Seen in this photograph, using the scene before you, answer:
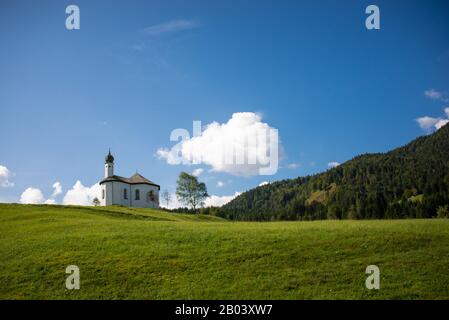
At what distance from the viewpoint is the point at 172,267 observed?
2734cm

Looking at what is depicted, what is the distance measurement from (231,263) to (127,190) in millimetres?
77973

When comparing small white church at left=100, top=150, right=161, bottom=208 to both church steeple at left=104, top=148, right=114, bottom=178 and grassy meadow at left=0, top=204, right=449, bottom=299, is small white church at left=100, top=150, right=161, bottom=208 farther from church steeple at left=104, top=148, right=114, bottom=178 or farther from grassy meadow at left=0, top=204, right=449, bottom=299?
grassy meadow at left=0, top=204, right=449, bottom=299

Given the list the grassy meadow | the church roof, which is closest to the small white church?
the church roof

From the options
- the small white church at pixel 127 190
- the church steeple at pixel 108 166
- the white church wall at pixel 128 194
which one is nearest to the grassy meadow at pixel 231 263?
the white church wall at pixel 128 194

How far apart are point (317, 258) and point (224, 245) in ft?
23.0

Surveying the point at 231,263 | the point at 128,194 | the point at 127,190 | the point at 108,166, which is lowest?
the point at 231,263

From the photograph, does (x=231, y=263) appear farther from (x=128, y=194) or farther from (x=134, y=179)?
(x=134, y=179)

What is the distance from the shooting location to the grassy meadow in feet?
76.2

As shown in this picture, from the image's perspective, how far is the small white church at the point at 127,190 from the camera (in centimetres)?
9988

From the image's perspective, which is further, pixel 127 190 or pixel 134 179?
pixel 134 179

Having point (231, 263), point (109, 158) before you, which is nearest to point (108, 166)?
point (109, 158)

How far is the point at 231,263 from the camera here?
27.6 metres

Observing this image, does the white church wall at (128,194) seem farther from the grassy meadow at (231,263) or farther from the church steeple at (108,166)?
the grassy meadow at (231,263)
